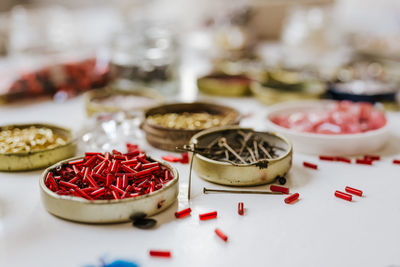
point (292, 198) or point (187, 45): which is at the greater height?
point (187, 45)

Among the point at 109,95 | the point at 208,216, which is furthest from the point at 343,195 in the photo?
the point at 109,95

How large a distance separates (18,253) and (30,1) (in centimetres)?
459

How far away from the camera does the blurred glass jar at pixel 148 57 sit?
7.31 ft

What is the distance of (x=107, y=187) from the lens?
3.47 feet

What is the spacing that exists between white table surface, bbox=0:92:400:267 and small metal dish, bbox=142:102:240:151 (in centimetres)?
23

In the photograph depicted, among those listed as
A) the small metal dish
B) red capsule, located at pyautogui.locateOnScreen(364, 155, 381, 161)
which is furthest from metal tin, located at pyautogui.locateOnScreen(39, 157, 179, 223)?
red capsule, located at pyautogui.locateOnScreen(364, 155, 381, 161)

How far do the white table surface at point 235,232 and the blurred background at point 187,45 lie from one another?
3.58ft

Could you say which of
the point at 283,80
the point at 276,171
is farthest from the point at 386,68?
the point at 276,171

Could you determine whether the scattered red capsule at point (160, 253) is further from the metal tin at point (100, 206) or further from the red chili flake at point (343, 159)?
the red chili flake at point (343, 159)

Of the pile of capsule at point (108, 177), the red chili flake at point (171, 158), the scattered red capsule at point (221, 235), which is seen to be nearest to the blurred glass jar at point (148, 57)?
the red chili flake at point (171, 158)

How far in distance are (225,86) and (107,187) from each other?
133cm

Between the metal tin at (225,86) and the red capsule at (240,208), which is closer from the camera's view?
the red capsule at (240,208)

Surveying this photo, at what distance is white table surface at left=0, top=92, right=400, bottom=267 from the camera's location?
0.89m

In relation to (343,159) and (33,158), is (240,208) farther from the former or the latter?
(33,158)
